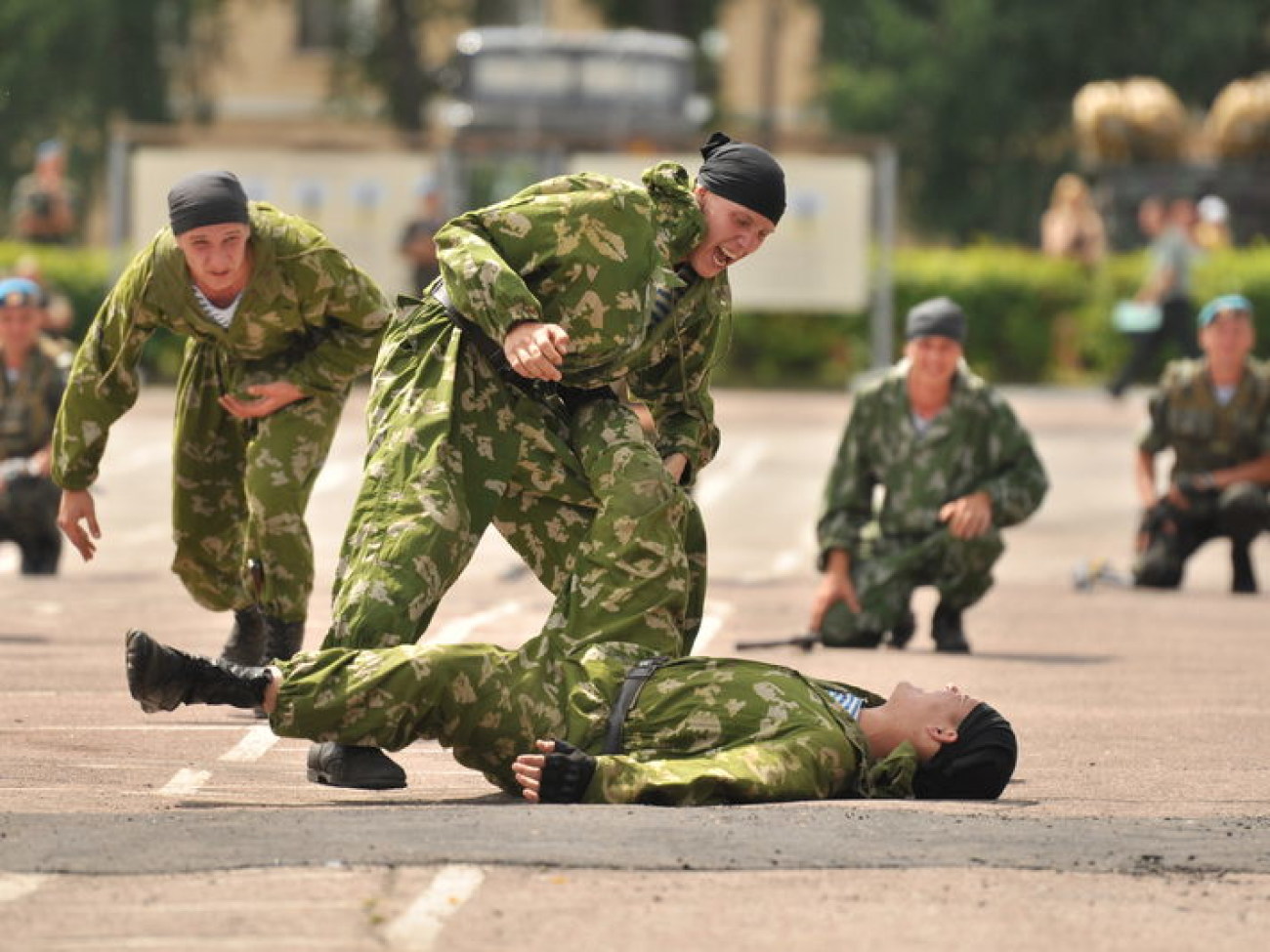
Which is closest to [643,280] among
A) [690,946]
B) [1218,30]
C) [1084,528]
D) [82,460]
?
[82,460]

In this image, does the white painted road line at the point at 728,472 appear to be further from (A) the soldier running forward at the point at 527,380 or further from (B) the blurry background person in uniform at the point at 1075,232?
(A) the soldier running forward at the point at 527,380

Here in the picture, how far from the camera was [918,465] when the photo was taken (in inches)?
518

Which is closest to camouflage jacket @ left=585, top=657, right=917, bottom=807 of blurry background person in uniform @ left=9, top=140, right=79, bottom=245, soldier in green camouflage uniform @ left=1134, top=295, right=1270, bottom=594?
soldier in green camouflage uniform @ left=1134, top=295, right=1270, bottom=594

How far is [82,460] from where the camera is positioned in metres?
9.74

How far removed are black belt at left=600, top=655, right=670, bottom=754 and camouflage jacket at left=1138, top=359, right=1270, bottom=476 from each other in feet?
27.9

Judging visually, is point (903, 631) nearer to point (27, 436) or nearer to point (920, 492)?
point (920, 492)

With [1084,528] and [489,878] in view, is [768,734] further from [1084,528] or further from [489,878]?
[1084,528]

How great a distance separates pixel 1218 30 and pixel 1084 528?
78.8 feet

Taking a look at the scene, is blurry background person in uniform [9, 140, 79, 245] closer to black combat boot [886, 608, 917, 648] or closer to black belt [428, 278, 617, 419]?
black combat boot [886, 608, 917, 648]

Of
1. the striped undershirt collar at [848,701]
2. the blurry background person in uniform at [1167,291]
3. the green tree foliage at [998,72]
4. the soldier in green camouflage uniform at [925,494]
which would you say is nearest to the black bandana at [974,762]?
the striped undershirt collar at [848,701]

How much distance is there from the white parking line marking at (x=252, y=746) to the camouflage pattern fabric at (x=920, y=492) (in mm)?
3945

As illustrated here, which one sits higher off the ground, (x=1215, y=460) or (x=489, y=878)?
(x=489, y=878)

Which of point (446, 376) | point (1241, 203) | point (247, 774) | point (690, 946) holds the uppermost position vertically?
point (446, 376)

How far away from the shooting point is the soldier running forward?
8203 mm
